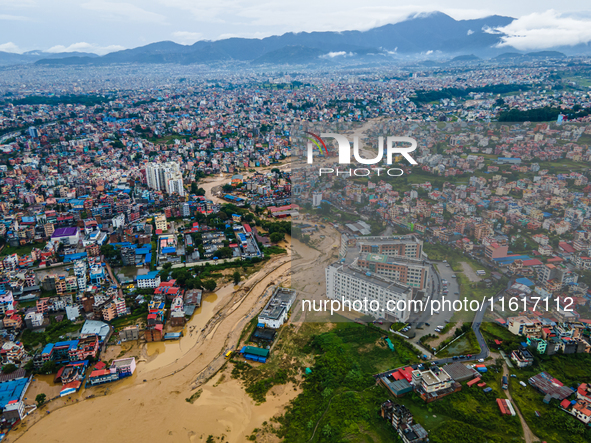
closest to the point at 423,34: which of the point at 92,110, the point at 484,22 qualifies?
the point at 484,22

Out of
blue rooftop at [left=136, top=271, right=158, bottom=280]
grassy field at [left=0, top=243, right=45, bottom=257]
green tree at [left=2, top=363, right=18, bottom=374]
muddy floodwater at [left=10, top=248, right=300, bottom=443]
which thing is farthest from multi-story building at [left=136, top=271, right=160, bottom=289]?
grassy field at [left=0, top=243, right=45, bottom=257]

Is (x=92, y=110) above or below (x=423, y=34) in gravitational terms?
below

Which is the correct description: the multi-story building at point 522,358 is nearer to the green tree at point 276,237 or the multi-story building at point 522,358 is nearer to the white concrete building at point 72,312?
the green tree at point 276,237

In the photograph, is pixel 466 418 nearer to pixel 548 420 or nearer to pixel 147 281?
pixel 548 420

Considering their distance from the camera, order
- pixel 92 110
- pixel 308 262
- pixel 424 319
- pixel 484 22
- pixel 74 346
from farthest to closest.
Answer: pixel 484 22 → pixel 92 110 → pixel 308 262 → pixel 424 319 → pixel 74 346

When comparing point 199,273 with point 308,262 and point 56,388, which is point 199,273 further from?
point 56,388

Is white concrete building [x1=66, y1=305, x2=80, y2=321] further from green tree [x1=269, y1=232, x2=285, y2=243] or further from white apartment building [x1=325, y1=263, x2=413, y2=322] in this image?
green tree [x1=269, y1=232, x2=285, y2=243]

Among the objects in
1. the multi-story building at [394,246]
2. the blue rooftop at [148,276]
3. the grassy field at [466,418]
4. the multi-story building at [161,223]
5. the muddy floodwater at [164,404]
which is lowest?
the muddy floodwater at [164,404]

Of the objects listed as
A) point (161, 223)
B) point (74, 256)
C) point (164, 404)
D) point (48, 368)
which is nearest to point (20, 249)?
point (74, 256)

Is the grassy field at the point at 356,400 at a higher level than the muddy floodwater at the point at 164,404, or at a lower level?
higher

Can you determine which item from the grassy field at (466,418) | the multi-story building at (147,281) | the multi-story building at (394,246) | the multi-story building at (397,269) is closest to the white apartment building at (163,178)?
the multi-story building at (147,281)

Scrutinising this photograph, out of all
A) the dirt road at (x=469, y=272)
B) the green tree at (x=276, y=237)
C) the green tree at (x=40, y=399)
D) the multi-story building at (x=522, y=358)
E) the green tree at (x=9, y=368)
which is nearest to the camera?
the green tree at (x=40, y=399)
